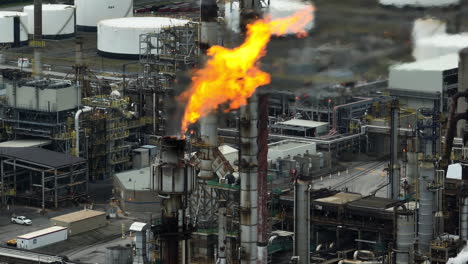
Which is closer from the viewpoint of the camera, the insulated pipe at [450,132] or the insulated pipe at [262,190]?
the insulated pipe at [262,190]

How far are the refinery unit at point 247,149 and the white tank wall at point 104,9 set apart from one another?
2249cm

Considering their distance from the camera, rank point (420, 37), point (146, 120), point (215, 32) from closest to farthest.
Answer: point (420, 37) < point (215, 32) < point (146, 120)

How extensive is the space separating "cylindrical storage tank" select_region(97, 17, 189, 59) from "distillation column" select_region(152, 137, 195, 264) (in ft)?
287

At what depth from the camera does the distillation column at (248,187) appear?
7656 centimetres

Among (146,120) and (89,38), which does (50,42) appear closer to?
(89,38)

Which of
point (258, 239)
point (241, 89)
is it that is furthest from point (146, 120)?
point (241, 89)

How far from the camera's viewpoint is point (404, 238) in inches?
3113

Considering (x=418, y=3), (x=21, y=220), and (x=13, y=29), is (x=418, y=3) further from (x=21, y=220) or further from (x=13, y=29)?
(x=13, y=29)

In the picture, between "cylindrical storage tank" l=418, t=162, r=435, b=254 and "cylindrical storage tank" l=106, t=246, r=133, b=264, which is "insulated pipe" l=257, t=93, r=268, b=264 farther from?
"cylindrical storage tank" l=106, t=246, r=133, b=264

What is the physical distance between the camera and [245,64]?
65.4 m

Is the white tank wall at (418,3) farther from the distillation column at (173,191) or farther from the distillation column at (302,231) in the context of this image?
the distillation column at (302,231)

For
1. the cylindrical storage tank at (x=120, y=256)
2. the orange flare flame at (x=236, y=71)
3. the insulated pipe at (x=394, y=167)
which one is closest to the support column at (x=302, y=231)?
the cylindrical storage tank at (x=120, y=256)

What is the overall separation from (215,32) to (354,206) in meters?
12.8

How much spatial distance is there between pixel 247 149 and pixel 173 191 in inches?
687
